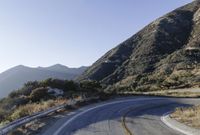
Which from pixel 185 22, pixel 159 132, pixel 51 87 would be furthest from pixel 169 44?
pixel 159 132

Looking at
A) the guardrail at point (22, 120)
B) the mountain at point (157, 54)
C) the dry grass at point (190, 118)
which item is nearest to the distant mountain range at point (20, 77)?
the mountain at point (157, 54)

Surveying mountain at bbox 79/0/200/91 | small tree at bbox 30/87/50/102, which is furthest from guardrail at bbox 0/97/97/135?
mountain at bbox 79/0/200/91

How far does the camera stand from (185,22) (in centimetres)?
13350

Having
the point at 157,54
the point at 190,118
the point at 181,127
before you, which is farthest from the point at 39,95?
the point at 157,54

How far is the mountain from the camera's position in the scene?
89.6 metres

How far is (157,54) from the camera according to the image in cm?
11394

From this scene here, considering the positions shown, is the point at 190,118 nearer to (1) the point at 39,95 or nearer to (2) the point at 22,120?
(2) the point at 22,120

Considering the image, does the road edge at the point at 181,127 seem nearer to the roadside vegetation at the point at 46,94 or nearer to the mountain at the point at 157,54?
the roadside vegetation at the point at 46,94

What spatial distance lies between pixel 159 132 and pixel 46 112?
11.1m

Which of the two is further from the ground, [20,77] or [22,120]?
[20,77]

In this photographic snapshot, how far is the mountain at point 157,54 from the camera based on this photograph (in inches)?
3526

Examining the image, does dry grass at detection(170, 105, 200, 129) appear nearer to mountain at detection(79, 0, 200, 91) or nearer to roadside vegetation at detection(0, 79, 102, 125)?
roadside vegetation at detection(0, 79, 102, 125)

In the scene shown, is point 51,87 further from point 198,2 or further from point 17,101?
point 198,2

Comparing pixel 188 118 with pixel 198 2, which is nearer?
pixel 188 118
